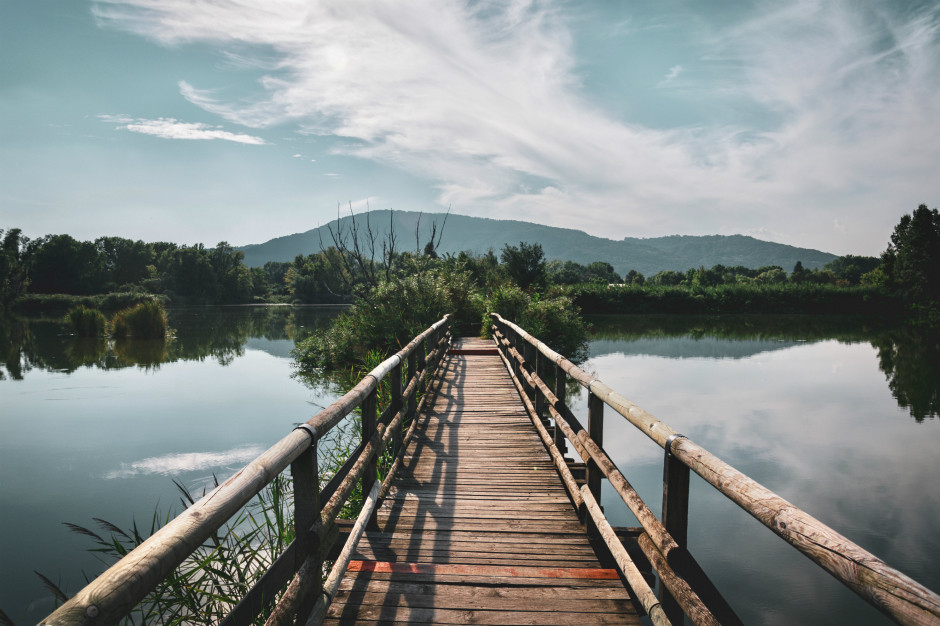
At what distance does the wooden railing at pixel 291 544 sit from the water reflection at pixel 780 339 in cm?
1372

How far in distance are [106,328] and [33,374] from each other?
1100 centimetres

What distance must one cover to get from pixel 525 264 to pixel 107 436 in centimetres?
2454

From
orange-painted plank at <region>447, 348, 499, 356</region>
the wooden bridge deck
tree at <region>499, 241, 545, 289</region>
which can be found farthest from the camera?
tree at <region>499, 241, 545, 289</region>

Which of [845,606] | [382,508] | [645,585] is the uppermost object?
[645,585]

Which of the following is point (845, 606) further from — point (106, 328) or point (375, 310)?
point (106, 328)

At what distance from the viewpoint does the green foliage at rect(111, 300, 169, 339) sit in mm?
22562

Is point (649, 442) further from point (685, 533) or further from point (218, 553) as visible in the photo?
point (685, 533)

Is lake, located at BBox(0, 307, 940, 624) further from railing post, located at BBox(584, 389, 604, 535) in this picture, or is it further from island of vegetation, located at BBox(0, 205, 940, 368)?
railing post, located at BBox(584, 389, 604, 535)

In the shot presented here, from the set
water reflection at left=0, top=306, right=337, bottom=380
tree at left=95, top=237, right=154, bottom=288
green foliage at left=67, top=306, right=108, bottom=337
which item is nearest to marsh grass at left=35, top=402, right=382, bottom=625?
water reflection at left=0, top=306, right=337, bottom=380

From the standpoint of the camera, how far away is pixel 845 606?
15.8 ft

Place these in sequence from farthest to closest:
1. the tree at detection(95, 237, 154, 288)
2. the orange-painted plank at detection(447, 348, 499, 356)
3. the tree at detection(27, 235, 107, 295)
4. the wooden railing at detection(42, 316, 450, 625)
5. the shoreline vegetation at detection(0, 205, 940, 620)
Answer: the tree at detection(95, 237, 154, 288), the tree at detection(27, 235, 107, 295), the shoreline vegetation at detection(0, 205, 940, 620), the orange-painted plank at detection(447, 348, 499, 356), the wooden railing at detection(42, 316, 450, 625)

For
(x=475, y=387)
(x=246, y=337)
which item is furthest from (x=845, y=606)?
(x=246, y=337)

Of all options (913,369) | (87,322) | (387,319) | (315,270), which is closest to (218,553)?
(387,319)

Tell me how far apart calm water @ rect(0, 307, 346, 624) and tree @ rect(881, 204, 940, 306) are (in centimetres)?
4933
